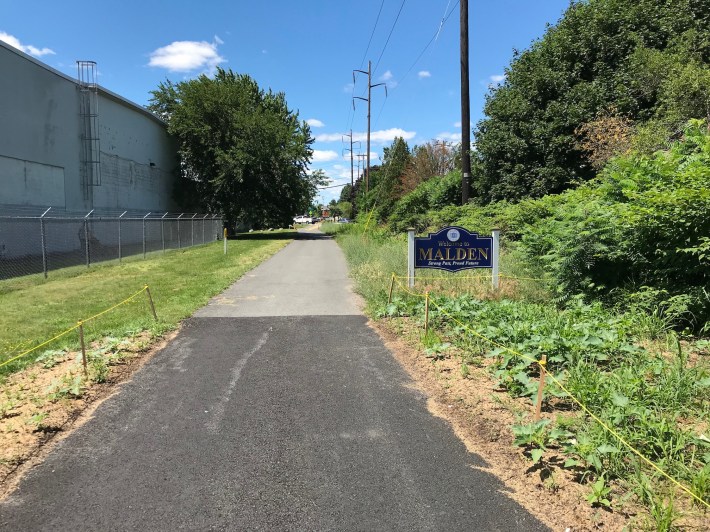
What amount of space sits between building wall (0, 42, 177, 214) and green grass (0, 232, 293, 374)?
6.76m

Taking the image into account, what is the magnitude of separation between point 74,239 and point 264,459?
2217 centimetres

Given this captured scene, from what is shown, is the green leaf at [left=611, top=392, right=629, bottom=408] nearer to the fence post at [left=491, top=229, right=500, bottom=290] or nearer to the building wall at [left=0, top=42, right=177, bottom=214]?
the fence post at [left=491, top=229, right=500, bottom=290]

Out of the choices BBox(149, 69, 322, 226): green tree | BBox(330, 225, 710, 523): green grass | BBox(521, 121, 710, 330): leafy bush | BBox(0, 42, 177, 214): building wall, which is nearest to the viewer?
BBox(330, 225, 710, 523): green grass

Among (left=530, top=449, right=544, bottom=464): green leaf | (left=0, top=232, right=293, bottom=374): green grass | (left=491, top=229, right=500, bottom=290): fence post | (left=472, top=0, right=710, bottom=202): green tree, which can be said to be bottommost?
(left=530, top=449, right=544, bottom=464): green leaf

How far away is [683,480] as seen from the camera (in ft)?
10.4

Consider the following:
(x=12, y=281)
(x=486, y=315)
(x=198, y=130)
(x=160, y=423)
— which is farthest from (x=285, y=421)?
(x=198, y=130)

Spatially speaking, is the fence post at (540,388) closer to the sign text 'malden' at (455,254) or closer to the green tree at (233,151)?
the sign text 'malden' at (455,254)

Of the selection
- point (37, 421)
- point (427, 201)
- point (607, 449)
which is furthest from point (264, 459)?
point (427, 201)

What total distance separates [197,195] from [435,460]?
39.1 m

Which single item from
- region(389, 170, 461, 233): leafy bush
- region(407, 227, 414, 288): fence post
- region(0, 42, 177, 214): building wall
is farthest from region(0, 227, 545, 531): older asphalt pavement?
region(0, 42, 177, 214): building wall

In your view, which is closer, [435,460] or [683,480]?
[683,480]

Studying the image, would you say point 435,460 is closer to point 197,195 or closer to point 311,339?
point 311,339

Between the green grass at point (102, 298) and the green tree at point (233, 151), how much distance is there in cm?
1987

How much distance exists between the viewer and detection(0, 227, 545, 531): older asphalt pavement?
3.15 meters
